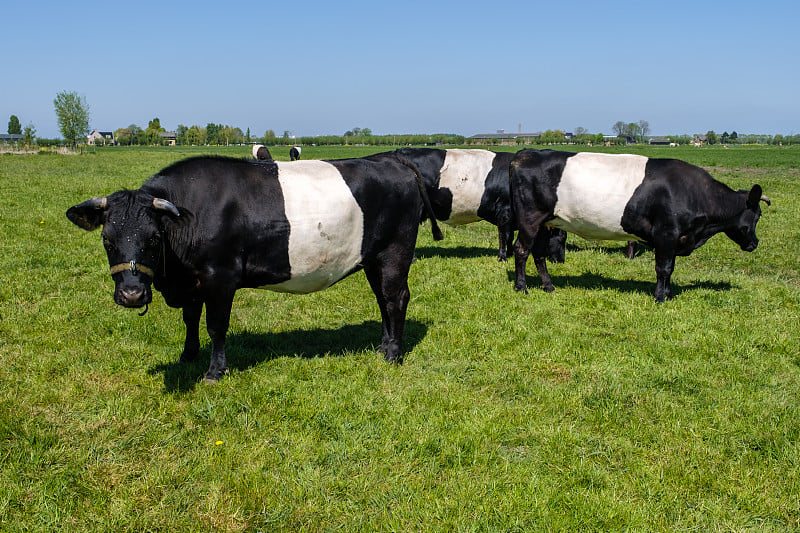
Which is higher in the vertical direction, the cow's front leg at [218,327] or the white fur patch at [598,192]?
the white fur patch at [598,192]

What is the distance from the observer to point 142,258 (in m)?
4.93

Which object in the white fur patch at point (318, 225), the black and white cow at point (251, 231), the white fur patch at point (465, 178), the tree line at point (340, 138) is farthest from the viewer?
the tree line at point (340, 138)

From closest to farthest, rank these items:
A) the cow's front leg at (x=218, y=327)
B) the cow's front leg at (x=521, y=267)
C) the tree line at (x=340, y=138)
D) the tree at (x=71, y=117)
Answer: the cow's front leg at (x=218, y=327) < the cow's front leg at (x=521, y=267) < the tree at (x=71, y=117) < the tree line at (x=340, y=138)

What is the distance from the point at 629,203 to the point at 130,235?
7360 mm

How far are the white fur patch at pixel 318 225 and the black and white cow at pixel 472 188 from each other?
604 cm

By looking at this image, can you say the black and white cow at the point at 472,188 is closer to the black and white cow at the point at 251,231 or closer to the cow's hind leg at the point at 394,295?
the black and white cow at the point at 251,231

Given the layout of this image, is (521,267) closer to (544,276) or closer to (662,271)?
(544,276)

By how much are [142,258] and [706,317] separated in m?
7.44

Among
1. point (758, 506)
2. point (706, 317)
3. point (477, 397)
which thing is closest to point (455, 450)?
point (477, 397)

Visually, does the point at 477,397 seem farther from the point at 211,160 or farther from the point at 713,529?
the point at 211,160

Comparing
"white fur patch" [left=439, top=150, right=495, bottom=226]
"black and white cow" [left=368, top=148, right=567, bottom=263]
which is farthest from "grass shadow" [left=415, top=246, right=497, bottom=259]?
"white fur patch" [left=439, top=150, right=495, bottom=226]

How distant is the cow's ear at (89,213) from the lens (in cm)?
492

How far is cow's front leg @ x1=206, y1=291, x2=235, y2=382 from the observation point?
5797 mm

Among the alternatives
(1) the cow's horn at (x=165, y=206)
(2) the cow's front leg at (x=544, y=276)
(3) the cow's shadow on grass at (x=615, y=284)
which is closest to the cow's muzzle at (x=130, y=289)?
(1) the cow's horn at (x=165, y=206)
